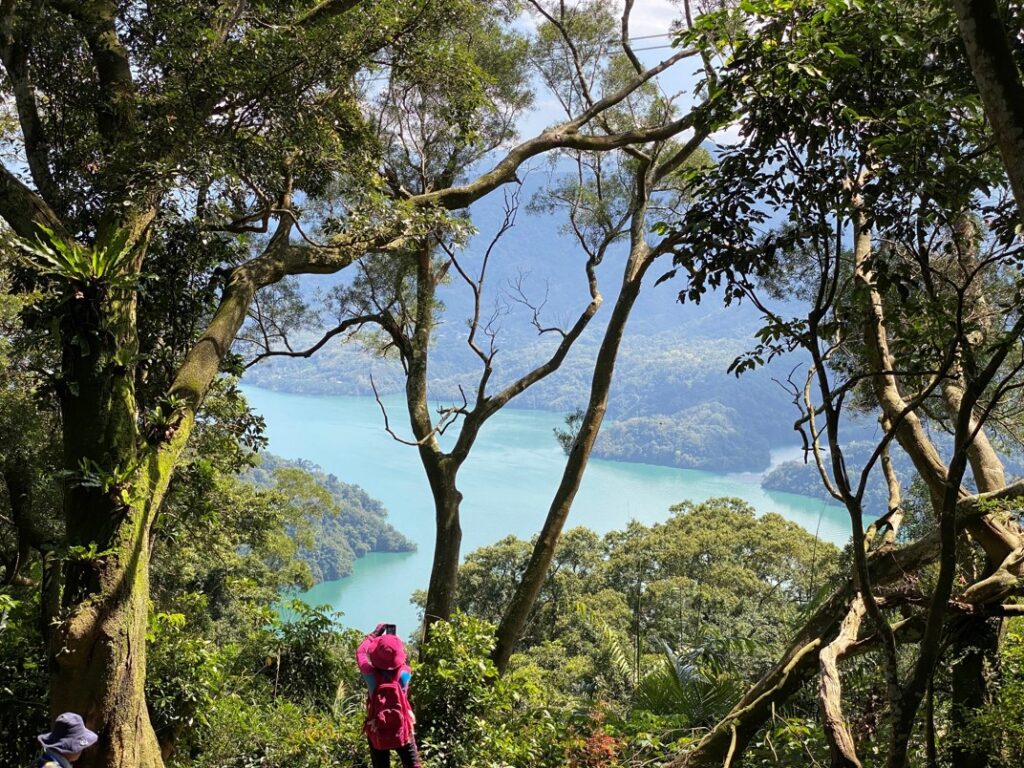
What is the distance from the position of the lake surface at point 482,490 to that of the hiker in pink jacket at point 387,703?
20128 mm

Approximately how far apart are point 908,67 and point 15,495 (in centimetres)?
755

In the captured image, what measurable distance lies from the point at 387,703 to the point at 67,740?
1.38 m

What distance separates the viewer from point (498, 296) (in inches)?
305

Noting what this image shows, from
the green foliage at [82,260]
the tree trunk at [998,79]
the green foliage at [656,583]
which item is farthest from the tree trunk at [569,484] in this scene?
the green foliage at [656,583]

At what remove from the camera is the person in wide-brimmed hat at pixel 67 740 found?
287 centimetres

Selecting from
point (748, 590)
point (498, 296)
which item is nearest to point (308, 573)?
point (748, 590)

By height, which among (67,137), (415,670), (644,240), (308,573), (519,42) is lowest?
(308,573)

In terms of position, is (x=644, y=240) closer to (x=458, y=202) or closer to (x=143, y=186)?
(x=458, y=202)

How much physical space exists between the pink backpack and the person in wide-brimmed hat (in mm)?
1229

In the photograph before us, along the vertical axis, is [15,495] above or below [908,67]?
below

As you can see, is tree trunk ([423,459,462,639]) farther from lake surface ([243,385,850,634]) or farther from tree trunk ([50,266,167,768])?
lake surface ([243,385,850,634])

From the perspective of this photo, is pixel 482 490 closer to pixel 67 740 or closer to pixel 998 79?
pixel 67 740

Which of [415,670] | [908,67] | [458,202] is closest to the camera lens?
[908,67]

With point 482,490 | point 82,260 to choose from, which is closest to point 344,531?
point 482,490
